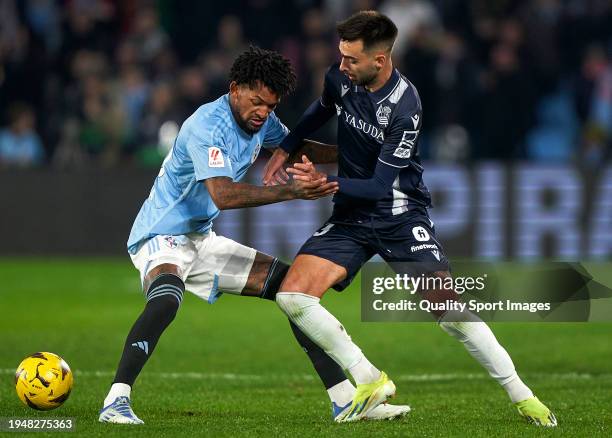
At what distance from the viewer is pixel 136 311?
13.3 metres

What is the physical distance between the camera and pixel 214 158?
704cm

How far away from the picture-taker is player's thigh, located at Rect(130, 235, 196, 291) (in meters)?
7.25

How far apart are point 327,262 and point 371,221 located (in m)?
0.37

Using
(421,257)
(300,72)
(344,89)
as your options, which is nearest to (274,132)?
(344,89)

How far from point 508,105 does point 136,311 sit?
6751mm

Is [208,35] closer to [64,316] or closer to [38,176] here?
[38,176]

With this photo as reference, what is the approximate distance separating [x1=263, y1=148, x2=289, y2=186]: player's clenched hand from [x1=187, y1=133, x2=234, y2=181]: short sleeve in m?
0.48

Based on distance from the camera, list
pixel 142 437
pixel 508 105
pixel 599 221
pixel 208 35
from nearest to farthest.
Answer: pixel 142 437 < pixel 599 221 < pixel 508 105 < pixel 208 35

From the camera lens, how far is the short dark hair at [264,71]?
23.3ft

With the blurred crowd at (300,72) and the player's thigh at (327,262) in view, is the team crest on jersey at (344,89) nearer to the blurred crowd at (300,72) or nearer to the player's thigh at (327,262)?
the player's thigh at (327,262)

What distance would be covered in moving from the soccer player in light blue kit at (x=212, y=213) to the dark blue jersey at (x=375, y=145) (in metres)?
0.28

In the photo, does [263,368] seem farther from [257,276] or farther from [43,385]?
[43,385]

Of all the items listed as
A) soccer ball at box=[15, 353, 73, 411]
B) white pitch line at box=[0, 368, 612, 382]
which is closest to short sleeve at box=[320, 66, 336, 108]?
soccer ball at box=[15, 353, 73, 411]

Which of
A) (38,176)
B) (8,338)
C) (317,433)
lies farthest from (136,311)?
(317,433)
